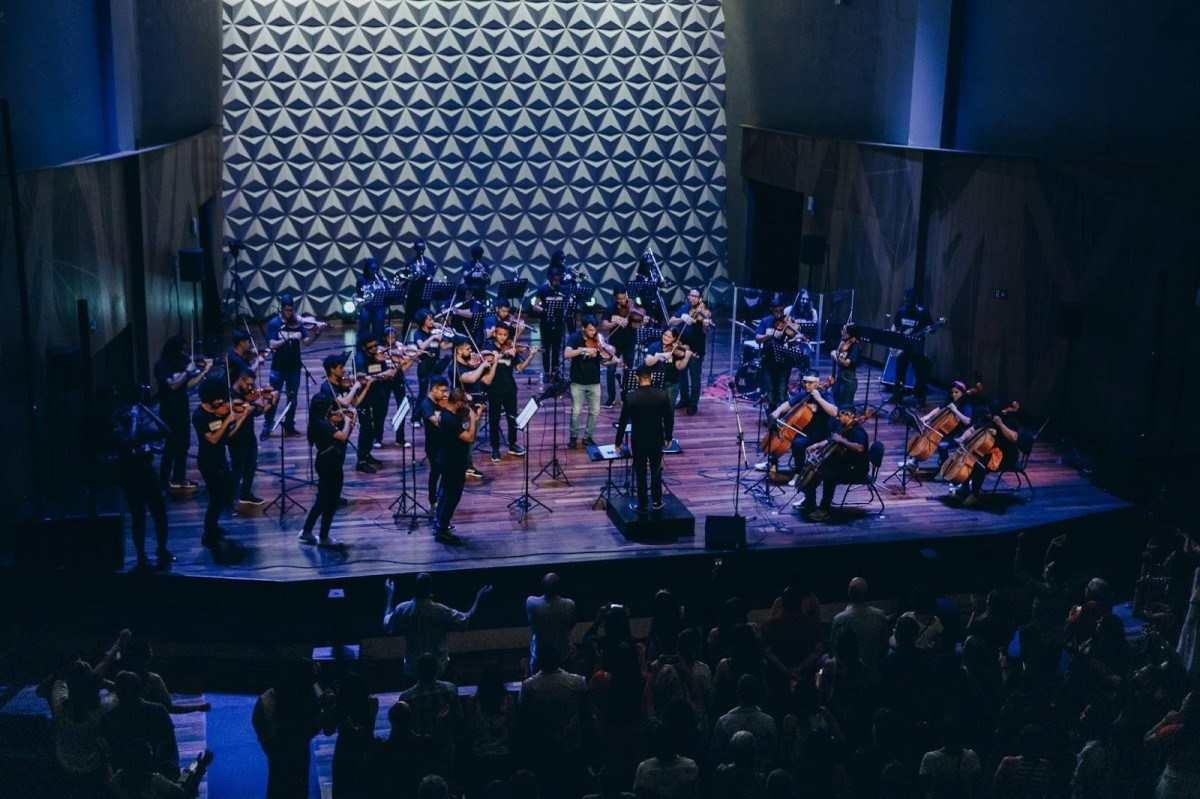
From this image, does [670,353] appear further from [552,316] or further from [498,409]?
[552,316]

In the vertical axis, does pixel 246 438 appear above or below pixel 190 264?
below

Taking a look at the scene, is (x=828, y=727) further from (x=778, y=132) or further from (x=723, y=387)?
(x=778, y=132)

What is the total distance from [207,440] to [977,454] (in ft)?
25.1

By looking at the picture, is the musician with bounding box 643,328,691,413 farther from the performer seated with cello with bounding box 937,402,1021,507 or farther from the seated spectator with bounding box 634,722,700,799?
the seated spectator with bounding box 634,722,700,799

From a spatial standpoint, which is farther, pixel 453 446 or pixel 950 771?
pixel 453 446

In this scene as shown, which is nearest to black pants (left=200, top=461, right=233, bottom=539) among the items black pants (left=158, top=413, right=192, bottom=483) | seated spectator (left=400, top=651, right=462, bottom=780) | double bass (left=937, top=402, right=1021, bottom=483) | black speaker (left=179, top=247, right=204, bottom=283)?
black pants (left=158, top=413, right=192, bottom=483)

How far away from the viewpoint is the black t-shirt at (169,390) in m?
12.3

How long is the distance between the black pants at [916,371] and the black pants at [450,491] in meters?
7.06

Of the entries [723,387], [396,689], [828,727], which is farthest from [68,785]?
[723,387]

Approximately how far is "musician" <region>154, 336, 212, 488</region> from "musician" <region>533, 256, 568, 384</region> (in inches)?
210

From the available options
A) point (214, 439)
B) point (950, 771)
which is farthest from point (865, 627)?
point (214, 439)

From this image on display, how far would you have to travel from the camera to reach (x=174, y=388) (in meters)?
12.4

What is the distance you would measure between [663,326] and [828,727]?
363 inches

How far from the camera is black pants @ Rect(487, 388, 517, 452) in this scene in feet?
46.5
